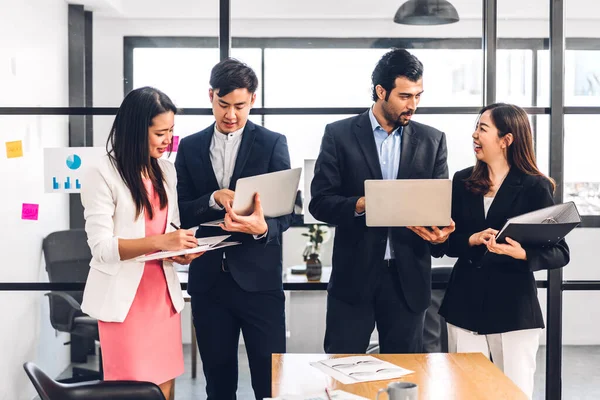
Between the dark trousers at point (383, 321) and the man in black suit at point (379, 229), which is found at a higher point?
the man in black suit at point (379, 229)

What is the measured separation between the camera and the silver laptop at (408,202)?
8.22 ft

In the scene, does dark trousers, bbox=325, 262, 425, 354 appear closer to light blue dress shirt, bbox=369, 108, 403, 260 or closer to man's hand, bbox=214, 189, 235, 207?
light blue dress shirt, bbox=369, 108, 403, 260

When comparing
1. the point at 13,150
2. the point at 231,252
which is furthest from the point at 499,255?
the point at 13,150

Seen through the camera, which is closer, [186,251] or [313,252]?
[186,251]

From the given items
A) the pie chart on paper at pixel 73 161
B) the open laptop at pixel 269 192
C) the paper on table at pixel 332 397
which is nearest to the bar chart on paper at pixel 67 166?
the pie chart on paper at pixel 73 161

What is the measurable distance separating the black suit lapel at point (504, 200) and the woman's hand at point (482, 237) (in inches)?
3.3

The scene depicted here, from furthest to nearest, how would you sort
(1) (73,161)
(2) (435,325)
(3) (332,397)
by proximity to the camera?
(2) (435,325) → (1) (73,161) → (3) (332,397)

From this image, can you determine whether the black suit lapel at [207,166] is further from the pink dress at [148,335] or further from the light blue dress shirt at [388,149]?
the light blue dress shirt at [388,149]

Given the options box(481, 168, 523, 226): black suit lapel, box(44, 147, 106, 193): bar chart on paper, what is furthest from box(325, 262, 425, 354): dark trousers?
box(44, 147, 106, 193): bar chart on paper

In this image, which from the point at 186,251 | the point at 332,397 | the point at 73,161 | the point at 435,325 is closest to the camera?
the point at 332,397

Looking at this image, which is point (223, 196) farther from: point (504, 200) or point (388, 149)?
point (504, 200)

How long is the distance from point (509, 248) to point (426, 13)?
142cm

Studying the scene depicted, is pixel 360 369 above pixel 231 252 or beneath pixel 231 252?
beneath

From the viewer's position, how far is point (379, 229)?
283 cm
